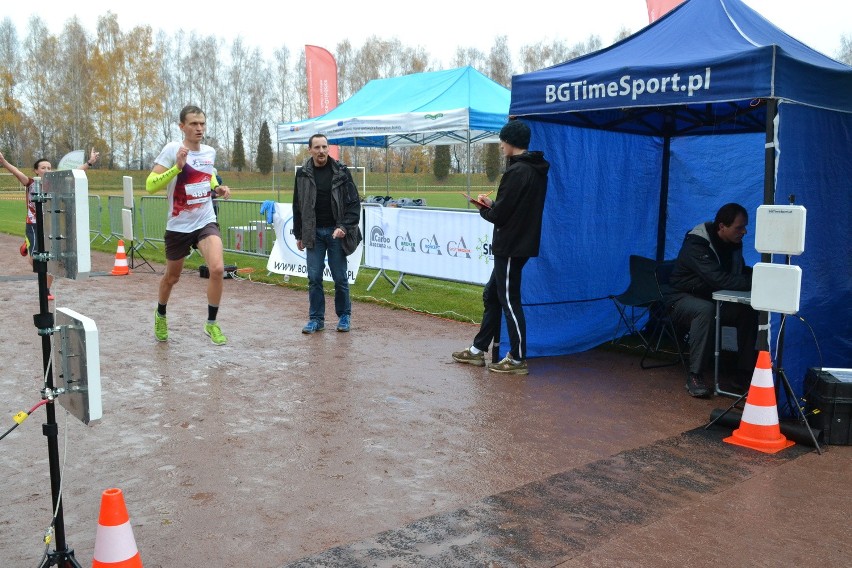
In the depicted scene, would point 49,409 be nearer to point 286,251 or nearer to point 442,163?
point 286,251

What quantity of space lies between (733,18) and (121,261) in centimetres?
1048

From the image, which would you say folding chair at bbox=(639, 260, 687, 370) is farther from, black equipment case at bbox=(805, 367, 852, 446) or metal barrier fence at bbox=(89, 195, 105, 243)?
metal barrier fence at bbox=(89, 195, 105, 243)

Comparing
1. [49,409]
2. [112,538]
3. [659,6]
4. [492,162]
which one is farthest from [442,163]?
[112,538]

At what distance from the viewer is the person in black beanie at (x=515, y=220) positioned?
21.8ft

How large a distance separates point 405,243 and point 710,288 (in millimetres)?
5269

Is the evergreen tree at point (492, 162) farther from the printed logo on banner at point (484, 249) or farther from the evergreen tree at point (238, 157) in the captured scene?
the printed logo on banner at point (484, 249)

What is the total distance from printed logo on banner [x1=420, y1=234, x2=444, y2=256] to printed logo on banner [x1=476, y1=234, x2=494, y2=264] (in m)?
0.75

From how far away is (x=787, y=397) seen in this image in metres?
5.49

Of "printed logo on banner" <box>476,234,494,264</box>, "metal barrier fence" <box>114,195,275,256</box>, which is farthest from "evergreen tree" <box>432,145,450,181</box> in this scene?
"printed logo on banner" <box>476,234,494,264</box>

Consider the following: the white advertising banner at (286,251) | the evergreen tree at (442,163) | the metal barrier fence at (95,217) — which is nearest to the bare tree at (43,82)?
the evergreen tree at (442,163)

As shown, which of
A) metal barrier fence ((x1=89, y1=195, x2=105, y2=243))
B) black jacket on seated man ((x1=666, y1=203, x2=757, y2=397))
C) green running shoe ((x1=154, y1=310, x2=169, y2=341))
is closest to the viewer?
black jacket on seated man ((x1=666, y1=203, x2=757, y2=397))

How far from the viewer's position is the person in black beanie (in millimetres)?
6637

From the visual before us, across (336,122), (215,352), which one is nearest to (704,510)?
(215,352)

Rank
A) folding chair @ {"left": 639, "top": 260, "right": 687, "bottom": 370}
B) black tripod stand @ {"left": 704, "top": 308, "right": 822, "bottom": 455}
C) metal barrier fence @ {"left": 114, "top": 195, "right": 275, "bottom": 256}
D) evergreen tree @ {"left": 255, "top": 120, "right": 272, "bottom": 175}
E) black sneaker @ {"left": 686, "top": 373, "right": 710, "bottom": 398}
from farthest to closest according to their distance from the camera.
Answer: evergreen tree @ {"left": 255, "top": 120, "right": 272, "bottom": 175} → metal barrier fence @ {"left": 114, "top": 195, "right": 275, "bottom": 256} → folding chair @ {"left": 639, "top": 260, "right": 687, "bottom": 370} → black sneaker @ {"left": 686, "top": 373, "right": 710, "bottom": 398} → black tripod stand @ {"left": 704, "top": 308, "right": 822, "bottom": 455}
